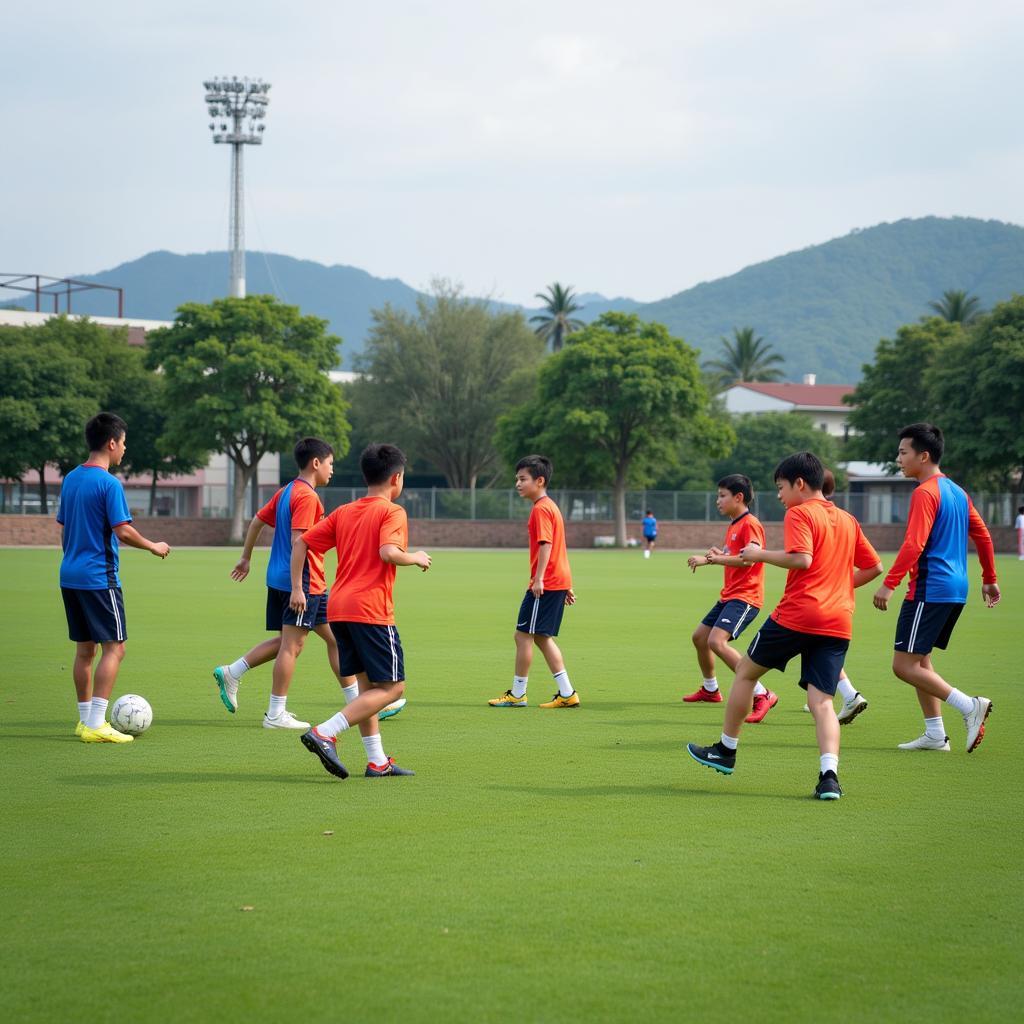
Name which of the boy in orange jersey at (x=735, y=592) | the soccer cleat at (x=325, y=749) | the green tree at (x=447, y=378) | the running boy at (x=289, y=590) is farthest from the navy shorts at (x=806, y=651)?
the green tree at (x=447, y=378)

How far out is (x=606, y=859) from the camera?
5793 millimetres

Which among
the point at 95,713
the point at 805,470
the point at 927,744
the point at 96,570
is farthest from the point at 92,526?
the point at 927,744

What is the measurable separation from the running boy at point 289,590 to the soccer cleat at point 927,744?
3811 mm

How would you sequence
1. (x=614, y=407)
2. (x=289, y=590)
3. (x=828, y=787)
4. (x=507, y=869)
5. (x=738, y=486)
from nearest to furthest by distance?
(x=507, y=869) → (x=828, y=787) → (x=289, y=590) → (x=738, y=486) → (x=614, y=407)

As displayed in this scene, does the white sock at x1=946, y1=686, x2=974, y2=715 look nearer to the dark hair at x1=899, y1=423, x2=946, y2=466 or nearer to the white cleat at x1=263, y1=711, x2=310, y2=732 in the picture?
the dark hair at x1=899, y1=423, x2=946, y2=466

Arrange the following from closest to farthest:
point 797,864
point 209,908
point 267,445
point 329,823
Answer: point 209,908 → point 797,864 → point 329,823 → point 267,445

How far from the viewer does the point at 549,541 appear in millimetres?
10836

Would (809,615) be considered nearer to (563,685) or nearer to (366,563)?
(366,563)

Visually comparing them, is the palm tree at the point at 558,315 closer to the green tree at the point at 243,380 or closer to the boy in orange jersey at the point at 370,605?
the green tree at the point at 243,380

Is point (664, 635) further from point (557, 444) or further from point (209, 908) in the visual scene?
point (557, 444)

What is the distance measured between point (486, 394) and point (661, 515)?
2028cm

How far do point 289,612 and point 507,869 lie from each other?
4.12 metres

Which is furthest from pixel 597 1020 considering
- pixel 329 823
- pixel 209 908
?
pixel 329 823

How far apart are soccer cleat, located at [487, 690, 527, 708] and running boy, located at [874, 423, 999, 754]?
3222 millimetres
